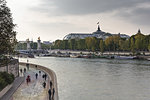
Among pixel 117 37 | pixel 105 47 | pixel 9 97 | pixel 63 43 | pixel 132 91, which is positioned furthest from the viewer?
pixel 63 43

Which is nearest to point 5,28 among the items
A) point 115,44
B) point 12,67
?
point 12,67

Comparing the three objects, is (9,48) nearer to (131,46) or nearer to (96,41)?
(131,46)

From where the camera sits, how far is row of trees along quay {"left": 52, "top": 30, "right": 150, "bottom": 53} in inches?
4262

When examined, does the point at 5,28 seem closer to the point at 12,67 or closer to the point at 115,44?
the point at 12,67

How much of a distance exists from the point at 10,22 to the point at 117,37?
10901 centimetres

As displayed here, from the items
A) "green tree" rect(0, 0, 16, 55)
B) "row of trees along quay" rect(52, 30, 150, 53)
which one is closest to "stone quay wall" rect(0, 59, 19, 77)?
"green tree" rect(0, 0, 16, 55)

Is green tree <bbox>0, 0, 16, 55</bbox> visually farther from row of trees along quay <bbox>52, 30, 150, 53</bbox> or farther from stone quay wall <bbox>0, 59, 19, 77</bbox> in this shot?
row of trees along quay <bbox>52, 30, 150, 53</bbox>

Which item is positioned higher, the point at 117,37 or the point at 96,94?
the point at 117,37

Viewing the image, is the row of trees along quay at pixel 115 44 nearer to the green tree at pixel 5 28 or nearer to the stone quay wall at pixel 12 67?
the stone quay wall at pixel 12 67

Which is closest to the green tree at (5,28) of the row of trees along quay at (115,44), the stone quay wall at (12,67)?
the stone quay wall at (12,67)

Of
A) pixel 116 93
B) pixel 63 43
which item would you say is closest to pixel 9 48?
pixel 116 93

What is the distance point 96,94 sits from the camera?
1085 inches

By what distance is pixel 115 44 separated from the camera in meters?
131

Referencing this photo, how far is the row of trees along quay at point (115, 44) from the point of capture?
10825 centimetres
